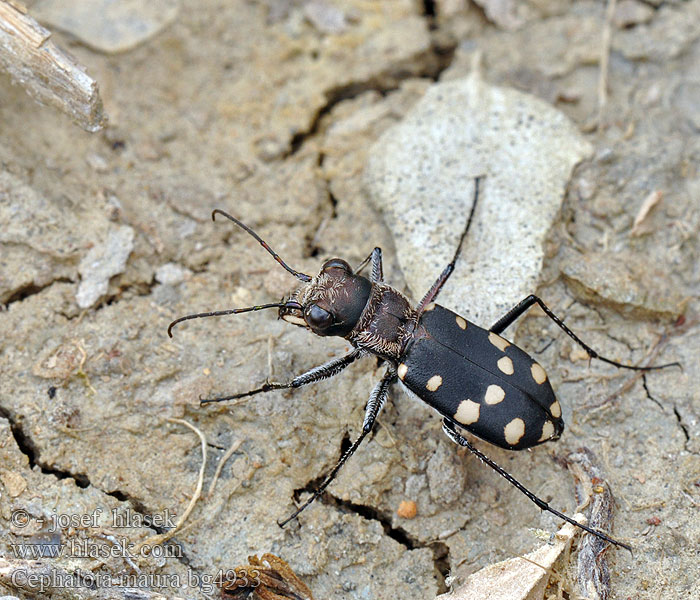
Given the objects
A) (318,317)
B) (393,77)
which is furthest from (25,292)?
(393,77)

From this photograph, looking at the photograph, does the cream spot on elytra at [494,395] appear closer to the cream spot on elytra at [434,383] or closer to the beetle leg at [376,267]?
the cream spot on elytra at [434,383]

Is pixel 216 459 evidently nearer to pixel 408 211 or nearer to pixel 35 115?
pixel 408 211

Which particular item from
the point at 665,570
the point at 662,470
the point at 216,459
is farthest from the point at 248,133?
the point at 665,570

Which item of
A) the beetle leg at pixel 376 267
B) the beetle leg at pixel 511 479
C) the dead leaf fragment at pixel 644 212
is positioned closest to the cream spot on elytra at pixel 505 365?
the beetle leg at pixel 511 479

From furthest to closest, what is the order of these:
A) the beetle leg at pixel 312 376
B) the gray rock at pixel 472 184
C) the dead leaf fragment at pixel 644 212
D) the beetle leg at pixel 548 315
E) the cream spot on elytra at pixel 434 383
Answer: the dead leaf fragment at pixel 644 212 → the gray rock at pixel 472 184 → the beetle leg at pixel 548 315 → the beetle leg at pixel 312 376 → the cream spot on elytra at pixel 434 383

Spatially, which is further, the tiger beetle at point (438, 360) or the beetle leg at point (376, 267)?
the beetle leg at point (376, 267)
